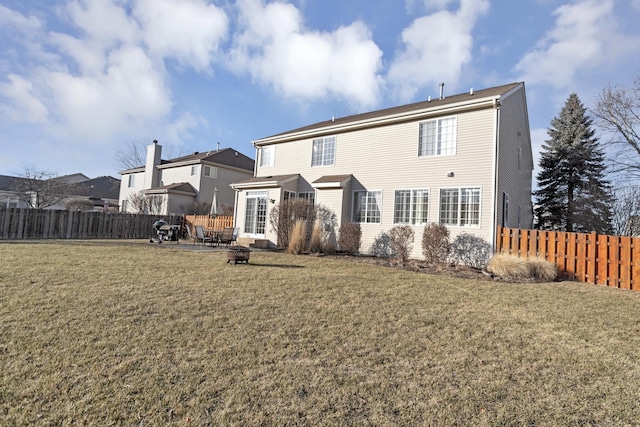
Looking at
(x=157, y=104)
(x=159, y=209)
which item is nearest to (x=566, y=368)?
(x=157, y=104)

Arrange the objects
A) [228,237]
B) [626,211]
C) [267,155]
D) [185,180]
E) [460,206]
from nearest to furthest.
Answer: [460,206]
[228,237]
[267,155]
[626,211]
[185,180]

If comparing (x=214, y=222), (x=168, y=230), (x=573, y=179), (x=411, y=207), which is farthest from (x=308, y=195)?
(x=573, y=179)

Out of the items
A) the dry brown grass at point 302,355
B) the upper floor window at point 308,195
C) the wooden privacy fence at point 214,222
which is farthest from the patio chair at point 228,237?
the dry brown grass at point 302,355

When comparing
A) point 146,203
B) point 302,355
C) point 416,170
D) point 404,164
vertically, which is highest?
point 404,164

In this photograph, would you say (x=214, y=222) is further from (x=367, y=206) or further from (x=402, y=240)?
(x=402, y=240)

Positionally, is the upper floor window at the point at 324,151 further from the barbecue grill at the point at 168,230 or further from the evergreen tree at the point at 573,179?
the evergreen tree at the point at 573,179

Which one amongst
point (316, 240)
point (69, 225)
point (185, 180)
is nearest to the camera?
point (316, 240)

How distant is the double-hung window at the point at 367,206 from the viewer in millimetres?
13845

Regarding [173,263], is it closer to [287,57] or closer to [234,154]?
[287,57]

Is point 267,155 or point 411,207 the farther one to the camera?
point 267,155

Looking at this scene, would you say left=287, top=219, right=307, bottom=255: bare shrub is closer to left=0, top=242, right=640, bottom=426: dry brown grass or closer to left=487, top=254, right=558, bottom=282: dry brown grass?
A: left=0, top=242, right=640, bottom=426: dry brown grass

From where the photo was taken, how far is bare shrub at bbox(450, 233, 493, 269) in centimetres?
1090

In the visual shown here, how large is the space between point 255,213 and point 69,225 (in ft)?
32.5

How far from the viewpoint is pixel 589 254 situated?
890cm
